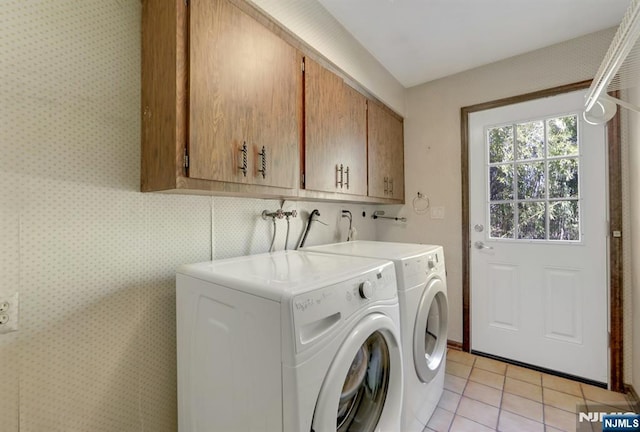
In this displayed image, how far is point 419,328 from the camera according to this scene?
1.45m

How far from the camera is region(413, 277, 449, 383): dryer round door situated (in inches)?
57.4

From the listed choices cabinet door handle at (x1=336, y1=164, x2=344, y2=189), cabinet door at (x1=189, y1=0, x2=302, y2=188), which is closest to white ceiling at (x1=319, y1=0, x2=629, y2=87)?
cabinet door at (x1=189, y1=0, x2=302, y2=188)

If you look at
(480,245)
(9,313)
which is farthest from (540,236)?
(9,313)

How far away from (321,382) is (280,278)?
34 cm

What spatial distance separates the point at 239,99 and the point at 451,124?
2090 mm

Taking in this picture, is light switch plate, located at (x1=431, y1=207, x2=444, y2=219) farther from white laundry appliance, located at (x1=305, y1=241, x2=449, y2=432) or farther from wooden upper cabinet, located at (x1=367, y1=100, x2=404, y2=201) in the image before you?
white laundry appliance, located at (x1=305, y1=241, x2=449, y2=432)

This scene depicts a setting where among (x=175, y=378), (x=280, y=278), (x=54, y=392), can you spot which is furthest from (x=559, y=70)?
(x=54, y=392)

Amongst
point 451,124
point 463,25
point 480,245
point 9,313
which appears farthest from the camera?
point 451,124

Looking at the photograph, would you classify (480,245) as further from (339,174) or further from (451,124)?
(339,174)

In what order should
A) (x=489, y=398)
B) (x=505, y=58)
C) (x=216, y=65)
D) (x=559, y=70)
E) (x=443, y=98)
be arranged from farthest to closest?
(x=443, y=98) < (x=505, y=58) < (x=559, y=70) < (x=489, y=398) < (x=216, y=65)

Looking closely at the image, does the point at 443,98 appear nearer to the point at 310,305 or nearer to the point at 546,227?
the point at 546,227

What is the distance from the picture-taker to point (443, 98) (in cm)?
260

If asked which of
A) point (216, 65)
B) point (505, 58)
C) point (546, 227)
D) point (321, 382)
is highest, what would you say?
point (505, 58)

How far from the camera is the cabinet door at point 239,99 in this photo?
3.45 ft
